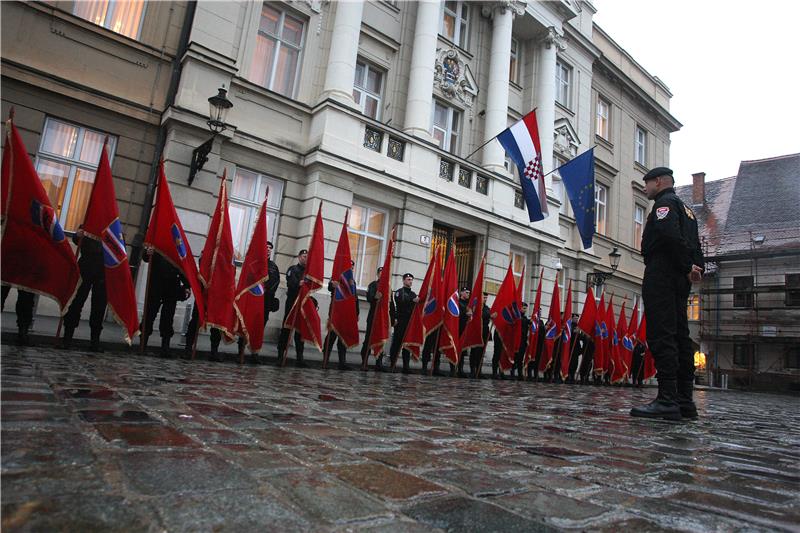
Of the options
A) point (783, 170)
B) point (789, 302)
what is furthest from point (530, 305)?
point (783, 170)

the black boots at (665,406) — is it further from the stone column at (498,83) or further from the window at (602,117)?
the window at (602,117)

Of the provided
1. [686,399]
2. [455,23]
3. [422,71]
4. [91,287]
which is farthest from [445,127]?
[686,399]

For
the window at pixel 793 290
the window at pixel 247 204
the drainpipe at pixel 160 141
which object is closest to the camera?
the drainpipe at pixel 160 141

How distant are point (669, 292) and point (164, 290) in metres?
6.02

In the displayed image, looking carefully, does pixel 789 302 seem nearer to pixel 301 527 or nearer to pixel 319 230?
pixel 319 230

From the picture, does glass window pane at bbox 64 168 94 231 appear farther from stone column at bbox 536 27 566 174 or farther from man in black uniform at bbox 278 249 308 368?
stone column at bbox 536 27 566 174

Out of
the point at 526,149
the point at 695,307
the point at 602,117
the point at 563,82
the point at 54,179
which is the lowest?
the point at 54,179

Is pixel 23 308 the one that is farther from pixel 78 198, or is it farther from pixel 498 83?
pixel 498 83

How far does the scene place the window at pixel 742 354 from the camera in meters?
28.5

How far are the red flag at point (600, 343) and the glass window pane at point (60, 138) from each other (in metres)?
12.3

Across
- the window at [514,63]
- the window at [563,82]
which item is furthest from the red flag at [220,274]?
the window at [563,82]

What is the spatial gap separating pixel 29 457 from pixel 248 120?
11271 mm

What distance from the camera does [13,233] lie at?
5.14 meters

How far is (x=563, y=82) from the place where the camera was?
2081cm
